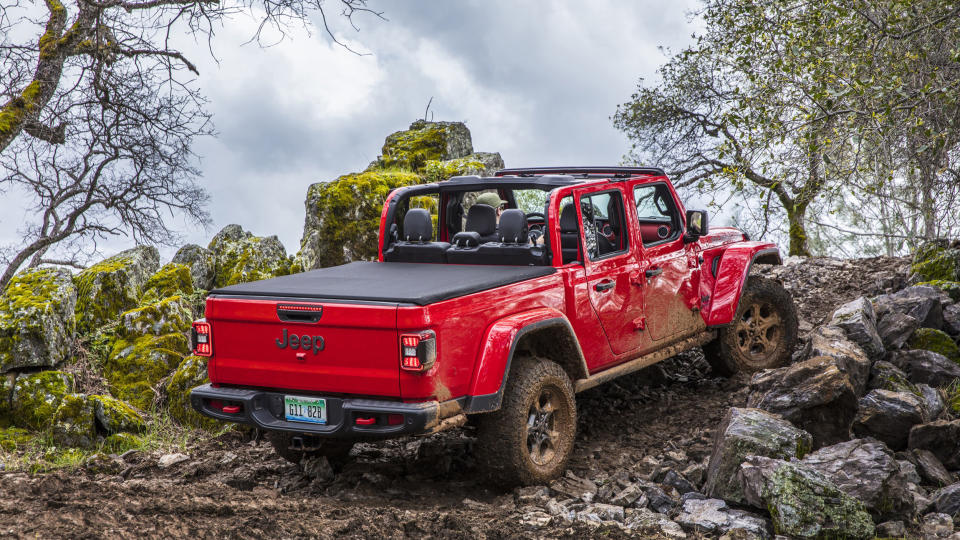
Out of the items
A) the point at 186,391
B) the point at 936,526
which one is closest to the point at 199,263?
the point at 186,391

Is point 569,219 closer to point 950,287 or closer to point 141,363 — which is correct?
point 141,363

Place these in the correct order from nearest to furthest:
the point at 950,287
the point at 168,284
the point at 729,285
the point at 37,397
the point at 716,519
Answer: the point at 716,519 → the point at 729,285 → the point at 37,397 → the point at 950,287 → the point at 168,284

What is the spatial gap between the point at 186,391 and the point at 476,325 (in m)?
4.22

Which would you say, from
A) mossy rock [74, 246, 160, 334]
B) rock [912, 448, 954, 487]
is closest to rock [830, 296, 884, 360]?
rock [912, 448, 954, 487]

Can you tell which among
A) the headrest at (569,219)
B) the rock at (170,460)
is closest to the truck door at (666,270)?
the headrest at (569,219)

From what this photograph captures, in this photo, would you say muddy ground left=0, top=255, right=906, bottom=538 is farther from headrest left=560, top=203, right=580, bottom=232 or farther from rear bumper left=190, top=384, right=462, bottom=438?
headrest left=560, top=203, right=580, bottom=232

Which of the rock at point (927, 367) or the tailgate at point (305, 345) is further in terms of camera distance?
the rock at point (927, 367)

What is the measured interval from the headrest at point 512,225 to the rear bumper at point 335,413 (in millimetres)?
1509

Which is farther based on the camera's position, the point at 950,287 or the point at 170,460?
the point at 950,287

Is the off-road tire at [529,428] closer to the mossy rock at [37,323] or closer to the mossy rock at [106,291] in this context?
the mossy rock at [37,323]

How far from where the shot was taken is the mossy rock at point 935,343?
355 inches

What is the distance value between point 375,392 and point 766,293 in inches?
204

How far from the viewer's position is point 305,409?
17.7ft

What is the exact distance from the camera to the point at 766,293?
29.0 feet
